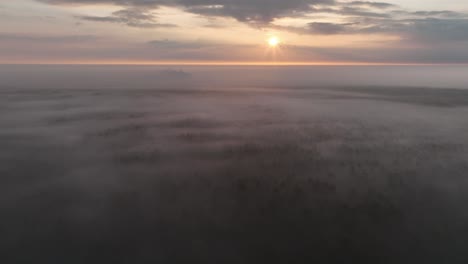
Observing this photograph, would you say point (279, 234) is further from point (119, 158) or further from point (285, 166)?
point (119, 158)

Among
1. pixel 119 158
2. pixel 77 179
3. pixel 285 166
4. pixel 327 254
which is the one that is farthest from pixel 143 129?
pixel 327 254

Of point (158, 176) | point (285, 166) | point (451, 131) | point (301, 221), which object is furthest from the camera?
point (451, 131)

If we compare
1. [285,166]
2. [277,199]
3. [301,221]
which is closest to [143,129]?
[285,166]

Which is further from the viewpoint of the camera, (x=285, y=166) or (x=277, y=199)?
(x=285, y=166)

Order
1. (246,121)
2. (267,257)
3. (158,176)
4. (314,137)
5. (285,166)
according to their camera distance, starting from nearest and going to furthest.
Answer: (267,257) → (158,176) → (285,166) → (314,137) → (246,121)

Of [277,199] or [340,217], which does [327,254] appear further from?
[277,199]

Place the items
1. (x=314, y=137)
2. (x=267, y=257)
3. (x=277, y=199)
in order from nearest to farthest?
1. (x=267, y=257)
2. (x=277, y=199)
3. (x=314, y=137)
